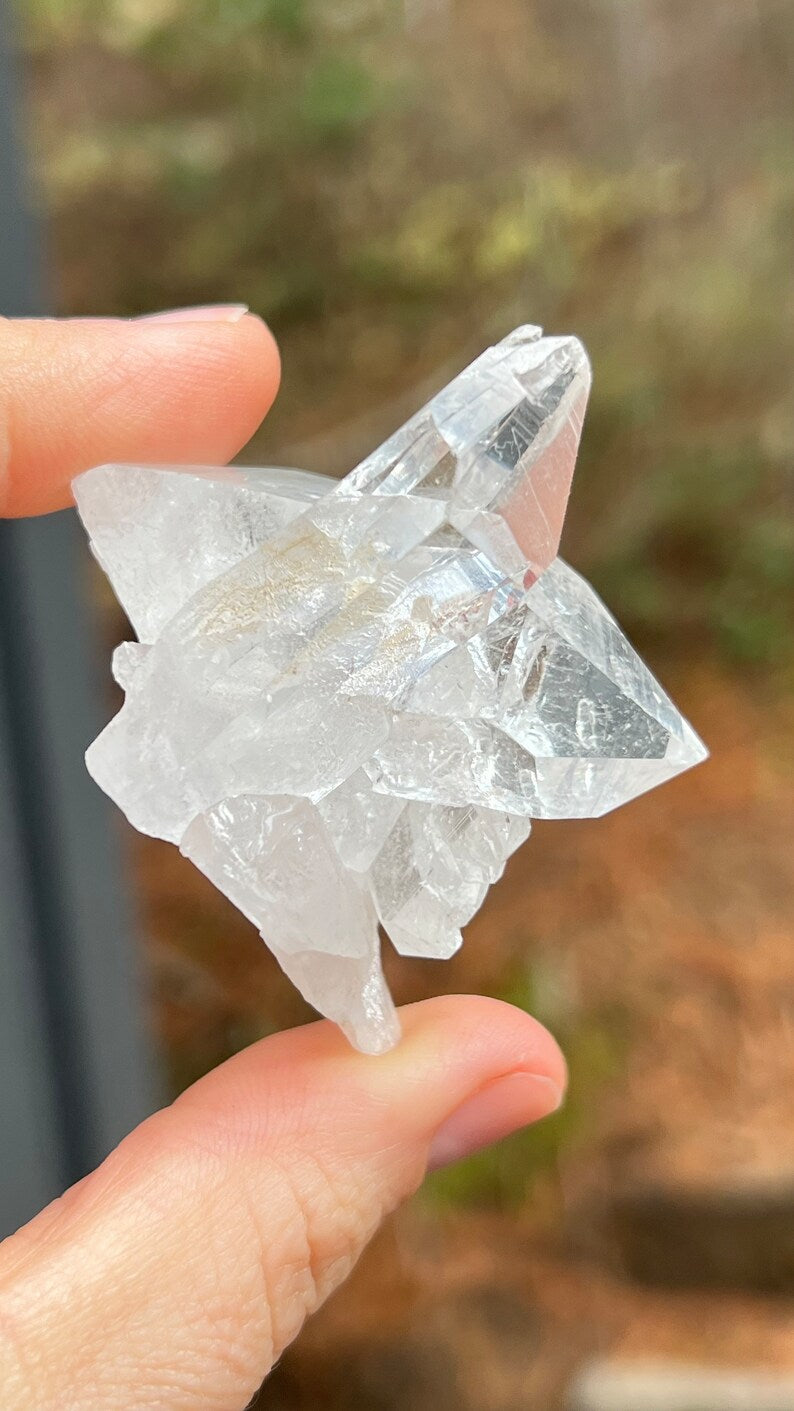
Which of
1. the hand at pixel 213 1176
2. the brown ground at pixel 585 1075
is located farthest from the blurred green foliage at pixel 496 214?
the hand at pixel 213 1176

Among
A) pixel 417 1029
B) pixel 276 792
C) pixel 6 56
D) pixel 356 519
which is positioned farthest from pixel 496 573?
pixel 6 56

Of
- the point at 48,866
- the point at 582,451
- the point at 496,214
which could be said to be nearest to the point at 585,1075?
the point at 48,866

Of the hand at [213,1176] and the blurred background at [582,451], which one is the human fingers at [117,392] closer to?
the hand at [213,1176]

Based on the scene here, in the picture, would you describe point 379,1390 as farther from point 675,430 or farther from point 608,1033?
point 675,430

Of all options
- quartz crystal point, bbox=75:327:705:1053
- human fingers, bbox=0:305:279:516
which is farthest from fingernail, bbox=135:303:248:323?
quartz crystal point, bbox=75:327:705:1053

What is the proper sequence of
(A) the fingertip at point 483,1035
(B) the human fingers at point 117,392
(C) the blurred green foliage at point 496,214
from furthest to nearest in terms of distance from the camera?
(C) the blurred green foliage at point 496,214 → (B) the human fingers at point 117,392 → (A) the fingertip at point 483,1035

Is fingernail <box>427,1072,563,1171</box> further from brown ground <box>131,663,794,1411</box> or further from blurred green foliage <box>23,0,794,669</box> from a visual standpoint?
blurred green foliage <box>23,0,794,669</box>

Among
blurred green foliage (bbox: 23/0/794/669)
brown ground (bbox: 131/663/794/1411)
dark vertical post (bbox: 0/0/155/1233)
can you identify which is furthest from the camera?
blurred green foliage (bbox: 23/0/794/669)

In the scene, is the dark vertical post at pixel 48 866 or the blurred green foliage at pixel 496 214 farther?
the blurred green foliage at pixel 496 214
